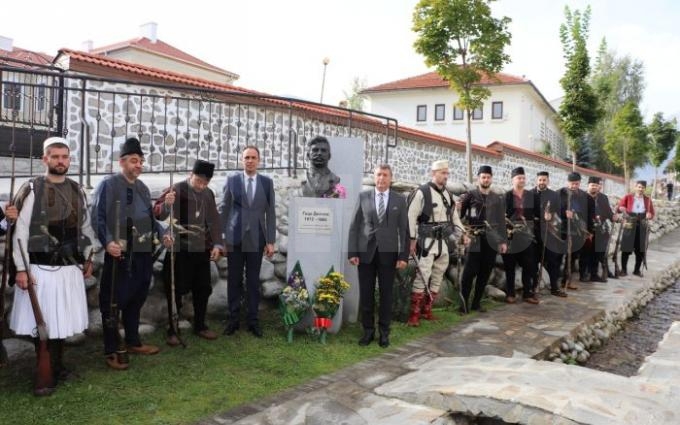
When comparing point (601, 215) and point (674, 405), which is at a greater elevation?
point (601, 215)

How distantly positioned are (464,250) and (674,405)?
12.9ft

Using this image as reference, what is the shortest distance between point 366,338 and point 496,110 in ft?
90.2

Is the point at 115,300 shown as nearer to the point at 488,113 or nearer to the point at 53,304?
the point at 53,304

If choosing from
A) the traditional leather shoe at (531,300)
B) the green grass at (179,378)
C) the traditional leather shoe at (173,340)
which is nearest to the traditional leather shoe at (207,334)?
the green grass at (179,378)

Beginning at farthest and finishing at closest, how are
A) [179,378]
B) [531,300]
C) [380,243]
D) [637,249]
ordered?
[637,249]
[531,300]
[380,243]
[179,378]

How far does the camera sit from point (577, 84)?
15.6 meters

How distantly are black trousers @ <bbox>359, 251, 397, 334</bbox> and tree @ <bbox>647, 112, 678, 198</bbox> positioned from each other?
2711 centimetres

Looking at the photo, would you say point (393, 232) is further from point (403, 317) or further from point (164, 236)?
point (164, 236)

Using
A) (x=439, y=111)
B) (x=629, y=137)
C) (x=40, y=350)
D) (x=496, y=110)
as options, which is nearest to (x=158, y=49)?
(x=439, y=111)

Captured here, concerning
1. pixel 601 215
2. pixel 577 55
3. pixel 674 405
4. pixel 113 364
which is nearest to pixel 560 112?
pixel 577 55

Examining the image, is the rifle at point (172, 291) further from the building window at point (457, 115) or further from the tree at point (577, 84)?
the building window at point (457, 115)

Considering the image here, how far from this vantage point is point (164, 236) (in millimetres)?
4809

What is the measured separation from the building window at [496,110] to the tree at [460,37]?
1746cm

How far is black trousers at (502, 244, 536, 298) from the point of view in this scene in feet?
25.5
